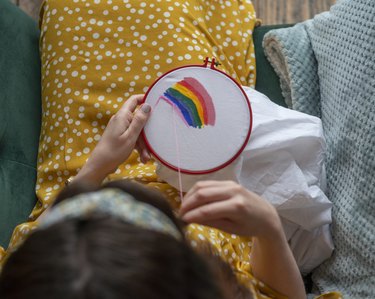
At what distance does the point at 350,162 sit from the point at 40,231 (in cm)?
66

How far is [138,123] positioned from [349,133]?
40 centimetres

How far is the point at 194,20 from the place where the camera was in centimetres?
126

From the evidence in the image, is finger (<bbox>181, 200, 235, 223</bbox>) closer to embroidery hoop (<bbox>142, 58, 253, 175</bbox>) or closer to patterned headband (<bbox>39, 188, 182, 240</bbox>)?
patterned headband (<bbox>39, 188, 182, 240</bbox>)

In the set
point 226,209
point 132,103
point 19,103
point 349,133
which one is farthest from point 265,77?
point 226,209

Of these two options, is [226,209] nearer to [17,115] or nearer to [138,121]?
[138,121]

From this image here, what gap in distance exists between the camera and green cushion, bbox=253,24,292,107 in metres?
1.31

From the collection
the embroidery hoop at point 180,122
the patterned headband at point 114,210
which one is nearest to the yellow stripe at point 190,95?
the embroidery hoop at point 180,122

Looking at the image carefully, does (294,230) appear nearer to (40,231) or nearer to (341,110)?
(341,110)

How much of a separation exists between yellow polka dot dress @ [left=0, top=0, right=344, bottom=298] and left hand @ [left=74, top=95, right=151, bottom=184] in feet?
0.44

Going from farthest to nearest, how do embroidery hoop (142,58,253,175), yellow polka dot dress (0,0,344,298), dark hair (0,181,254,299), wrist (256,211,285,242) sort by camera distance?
yellow polka dot dress (0,0,344,298) → embroidery hoop (142,58,253,175) → wrist (256,211,285,242) → dark hair (0,181,254,299)

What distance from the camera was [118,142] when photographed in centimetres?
97

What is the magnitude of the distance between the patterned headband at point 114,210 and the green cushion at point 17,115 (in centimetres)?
61

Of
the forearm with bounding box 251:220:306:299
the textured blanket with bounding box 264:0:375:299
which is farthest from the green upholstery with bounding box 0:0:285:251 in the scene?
the forearm with bounding box 251:220:306:299

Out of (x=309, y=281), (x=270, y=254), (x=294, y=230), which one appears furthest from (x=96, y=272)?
(x=309, y=281)
